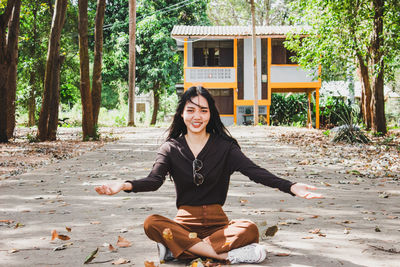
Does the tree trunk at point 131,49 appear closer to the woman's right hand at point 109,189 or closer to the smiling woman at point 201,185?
the smiling woman at point 201,185

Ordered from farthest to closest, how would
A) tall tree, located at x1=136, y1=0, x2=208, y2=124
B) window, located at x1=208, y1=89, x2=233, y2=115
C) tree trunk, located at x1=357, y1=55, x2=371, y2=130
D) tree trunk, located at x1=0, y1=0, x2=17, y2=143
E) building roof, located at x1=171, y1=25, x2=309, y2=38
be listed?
1. tall tree, located at x1=136, y1=0, x2=208, y2=124
2. window, located at x1=208, y1=89, x2=233, y2=115
3. building roof, located at x1=171, y1=25, x2=309, y2=38
4. tree trunk, located at x1=357, y1=55, x2=371, y2=130
5. tree trunk, located at x1=0, y1=0, x2=17, y2=143

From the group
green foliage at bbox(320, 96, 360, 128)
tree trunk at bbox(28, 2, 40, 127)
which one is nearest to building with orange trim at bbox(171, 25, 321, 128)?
green foliage at bbox(320, 96, 360, 128)

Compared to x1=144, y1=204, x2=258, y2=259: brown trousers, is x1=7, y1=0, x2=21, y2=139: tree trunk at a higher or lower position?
higher

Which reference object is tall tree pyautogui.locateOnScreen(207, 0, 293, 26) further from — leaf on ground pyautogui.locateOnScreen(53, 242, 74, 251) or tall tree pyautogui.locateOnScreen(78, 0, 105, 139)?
leaf on ground pyautogui.locateOnScreen(53, 242, 74, 251)

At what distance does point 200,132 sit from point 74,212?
7.63ft

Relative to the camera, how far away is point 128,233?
414cm

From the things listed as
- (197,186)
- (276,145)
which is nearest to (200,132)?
(197,186)

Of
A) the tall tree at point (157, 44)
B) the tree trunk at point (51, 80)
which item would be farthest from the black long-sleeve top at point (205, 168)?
the tall tree at point (157, 44)

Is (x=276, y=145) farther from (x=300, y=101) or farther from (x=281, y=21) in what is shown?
(x=281, y=21)

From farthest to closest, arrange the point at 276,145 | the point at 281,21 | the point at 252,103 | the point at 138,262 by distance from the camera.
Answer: the point at 281,21, the point at 252,103, the point at 276,145, the point at 138,262

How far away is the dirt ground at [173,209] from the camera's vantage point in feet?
11.3

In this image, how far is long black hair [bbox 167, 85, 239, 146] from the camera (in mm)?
3560

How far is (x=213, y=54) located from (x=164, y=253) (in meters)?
24.3

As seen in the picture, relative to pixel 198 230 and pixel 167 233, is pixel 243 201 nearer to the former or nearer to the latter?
pixel 198 230
